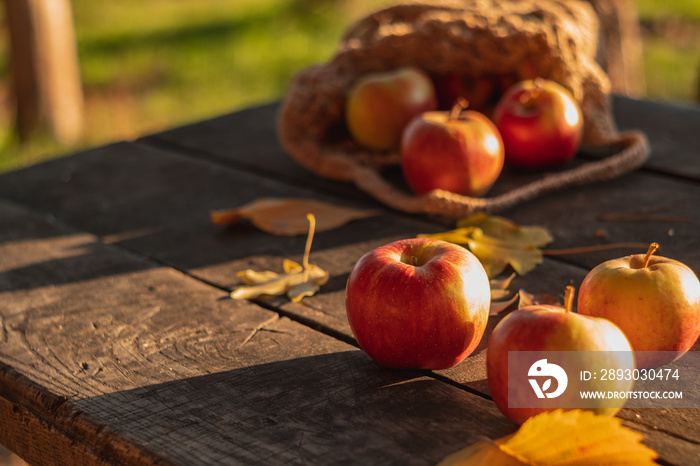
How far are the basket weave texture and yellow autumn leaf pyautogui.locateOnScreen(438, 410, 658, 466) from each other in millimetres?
823

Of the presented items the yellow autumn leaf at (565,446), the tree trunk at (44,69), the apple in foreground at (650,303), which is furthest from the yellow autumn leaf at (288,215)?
the tree trunk at (44,69)

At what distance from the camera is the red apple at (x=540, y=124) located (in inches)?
59.3

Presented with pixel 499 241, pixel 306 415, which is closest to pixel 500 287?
pixel 499 241

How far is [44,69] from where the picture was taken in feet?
11.7

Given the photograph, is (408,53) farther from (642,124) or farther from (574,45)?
(642,124)

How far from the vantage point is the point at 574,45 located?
5.36 ft

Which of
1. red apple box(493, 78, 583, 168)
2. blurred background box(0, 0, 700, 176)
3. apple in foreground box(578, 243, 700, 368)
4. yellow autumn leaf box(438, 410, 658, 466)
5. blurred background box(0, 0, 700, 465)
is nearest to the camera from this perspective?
yellow autumn leaf box(438, 410, 658, 466)

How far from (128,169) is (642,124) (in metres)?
1.17

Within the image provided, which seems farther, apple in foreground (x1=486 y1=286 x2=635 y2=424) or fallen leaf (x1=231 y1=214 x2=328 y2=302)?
fallen leaf (x1=231 y1=214 x2=328 y2=302)

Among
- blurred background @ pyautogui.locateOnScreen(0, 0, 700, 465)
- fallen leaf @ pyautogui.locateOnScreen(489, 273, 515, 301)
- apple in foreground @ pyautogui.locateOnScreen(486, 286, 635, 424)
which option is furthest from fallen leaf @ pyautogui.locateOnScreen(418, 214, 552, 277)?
blurred background @ pyautogui.locateOnScreen(0, 0, 700, 465)

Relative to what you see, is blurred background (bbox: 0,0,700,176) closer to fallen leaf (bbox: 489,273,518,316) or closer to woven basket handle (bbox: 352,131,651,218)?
woven basket handle (bbox: 352,131,651,218)

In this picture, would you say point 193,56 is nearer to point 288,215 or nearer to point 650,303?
point 288,215

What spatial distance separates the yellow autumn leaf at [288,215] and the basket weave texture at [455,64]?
12 centimetres

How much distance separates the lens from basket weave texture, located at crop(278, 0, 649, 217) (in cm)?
158
